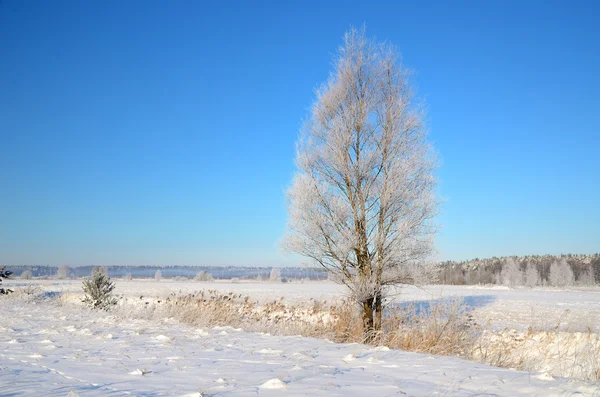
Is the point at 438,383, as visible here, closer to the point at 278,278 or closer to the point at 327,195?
the point at 327,195

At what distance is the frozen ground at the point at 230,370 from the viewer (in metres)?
3.49

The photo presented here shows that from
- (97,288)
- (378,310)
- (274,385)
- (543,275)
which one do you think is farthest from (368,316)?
(543,275)

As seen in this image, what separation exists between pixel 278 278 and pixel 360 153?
65724 millimetres

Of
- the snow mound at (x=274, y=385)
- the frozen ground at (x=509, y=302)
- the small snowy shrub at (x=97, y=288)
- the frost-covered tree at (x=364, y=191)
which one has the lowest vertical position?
the frozen ground at (x=509, y=302)

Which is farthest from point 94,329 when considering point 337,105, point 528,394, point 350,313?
point 337,105

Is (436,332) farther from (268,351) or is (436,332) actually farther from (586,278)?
(586,278)

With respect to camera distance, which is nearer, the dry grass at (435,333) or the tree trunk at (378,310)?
the dry grass at (435,333)

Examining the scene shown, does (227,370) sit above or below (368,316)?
above

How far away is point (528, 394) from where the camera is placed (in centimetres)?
362

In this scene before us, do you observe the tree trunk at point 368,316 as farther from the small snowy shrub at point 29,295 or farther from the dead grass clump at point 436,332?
the small snowy shrub at point 29,295

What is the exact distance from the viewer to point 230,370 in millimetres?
4273

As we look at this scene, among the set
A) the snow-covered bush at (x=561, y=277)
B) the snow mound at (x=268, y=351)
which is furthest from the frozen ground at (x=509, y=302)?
the snow-covered bush at (x=561, y=277)

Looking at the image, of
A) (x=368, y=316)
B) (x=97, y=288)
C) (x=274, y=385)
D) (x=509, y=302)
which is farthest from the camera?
(x=509, y=302)

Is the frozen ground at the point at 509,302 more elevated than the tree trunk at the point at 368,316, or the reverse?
the tree trunk at the point at 368,316
